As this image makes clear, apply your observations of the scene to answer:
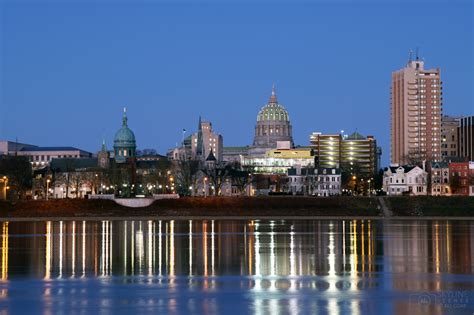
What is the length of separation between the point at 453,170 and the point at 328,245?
126 m

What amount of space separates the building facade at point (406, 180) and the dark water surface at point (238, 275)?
374 feet

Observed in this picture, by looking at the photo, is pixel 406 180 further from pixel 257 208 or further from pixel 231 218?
pixel 231 218

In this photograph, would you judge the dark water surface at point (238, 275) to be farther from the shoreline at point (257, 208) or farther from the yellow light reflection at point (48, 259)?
the shoreline at point (257, 208)

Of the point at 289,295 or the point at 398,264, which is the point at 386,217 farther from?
the point at 289,295

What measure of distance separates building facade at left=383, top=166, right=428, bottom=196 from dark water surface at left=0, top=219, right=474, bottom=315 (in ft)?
374

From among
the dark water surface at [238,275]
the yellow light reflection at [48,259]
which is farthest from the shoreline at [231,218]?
the dark water surface at [238,275]

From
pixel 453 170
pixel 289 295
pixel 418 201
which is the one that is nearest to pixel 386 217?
pixel 418 201

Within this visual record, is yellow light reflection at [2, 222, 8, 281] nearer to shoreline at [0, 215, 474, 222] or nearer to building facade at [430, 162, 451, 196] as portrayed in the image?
shoreline at [0, 215, 474, 222]

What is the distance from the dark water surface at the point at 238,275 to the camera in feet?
108

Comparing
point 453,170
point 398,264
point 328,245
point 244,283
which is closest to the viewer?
point 244,283

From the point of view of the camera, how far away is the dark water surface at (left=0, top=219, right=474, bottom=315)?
3291 cm

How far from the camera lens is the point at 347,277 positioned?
41.0 meters

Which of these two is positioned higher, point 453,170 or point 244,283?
point 453,170

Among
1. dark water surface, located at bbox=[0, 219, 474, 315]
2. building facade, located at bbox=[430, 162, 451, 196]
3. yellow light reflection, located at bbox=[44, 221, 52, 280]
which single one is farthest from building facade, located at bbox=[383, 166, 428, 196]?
yellow light reflection, located at bbox=[44, 221, 52, 280]
